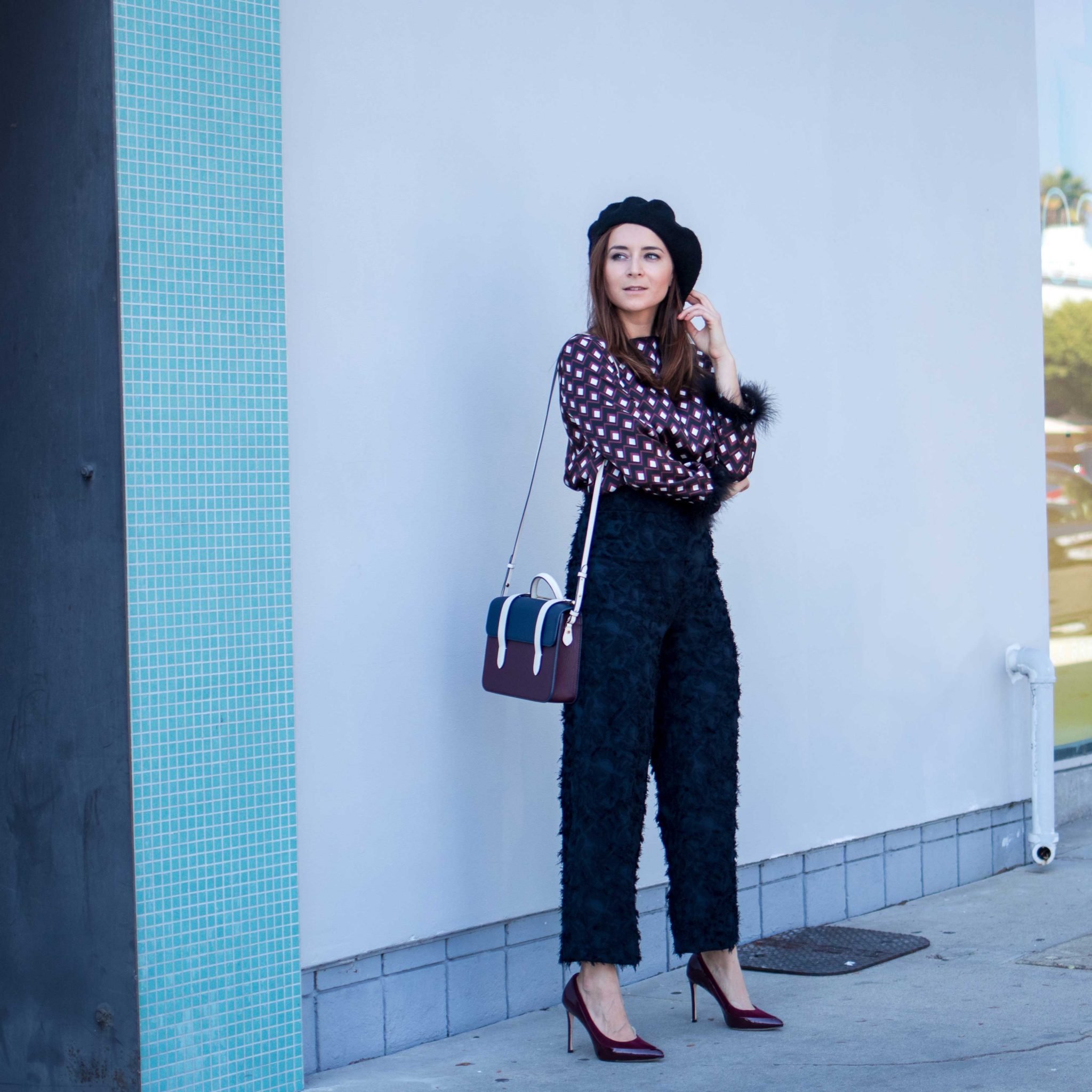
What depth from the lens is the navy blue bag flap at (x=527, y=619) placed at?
3314 mm

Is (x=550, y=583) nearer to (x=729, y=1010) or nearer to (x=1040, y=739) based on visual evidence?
(x=729, y=1010)

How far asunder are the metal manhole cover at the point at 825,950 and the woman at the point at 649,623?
24.8 inches

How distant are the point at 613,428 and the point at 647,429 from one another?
78 millimetres

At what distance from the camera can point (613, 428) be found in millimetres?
3424

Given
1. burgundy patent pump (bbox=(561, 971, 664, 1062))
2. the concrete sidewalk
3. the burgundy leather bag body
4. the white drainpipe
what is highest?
the burgundy leather bag body

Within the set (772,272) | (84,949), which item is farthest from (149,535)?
(772,272)

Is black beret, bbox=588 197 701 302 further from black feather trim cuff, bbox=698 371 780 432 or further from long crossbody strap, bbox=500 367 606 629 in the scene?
long crossbody strap, bbox=500 367 606 629

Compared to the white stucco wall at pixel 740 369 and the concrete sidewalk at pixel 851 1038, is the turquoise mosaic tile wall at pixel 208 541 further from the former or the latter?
the concrete sidewalk at pixel 851 1038

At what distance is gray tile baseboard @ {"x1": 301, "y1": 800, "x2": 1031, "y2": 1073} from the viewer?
137 inches

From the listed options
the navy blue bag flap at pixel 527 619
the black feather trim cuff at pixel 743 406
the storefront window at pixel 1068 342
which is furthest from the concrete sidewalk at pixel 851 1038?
the storefront window at pixel 1068 342

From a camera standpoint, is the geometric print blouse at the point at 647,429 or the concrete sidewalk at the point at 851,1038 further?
the geometric print blouse at the point at 647,429

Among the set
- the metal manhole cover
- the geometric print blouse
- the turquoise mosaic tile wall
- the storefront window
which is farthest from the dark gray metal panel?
the storefront window

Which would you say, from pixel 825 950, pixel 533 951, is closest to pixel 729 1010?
pixel 533 951

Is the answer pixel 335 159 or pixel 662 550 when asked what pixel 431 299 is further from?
pixel 662 550
